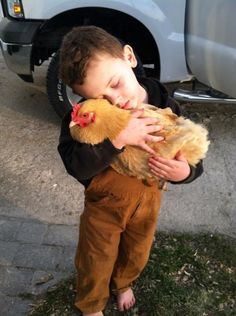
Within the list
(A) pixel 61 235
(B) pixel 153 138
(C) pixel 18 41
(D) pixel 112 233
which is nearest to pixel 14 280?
(A) pixel 61 235

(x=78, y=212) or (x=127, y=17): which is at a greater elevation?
(x=127, y=17)

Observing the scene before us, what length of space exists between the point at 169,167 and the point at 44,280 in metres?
1.27

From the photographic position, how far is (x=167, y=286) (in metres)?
2.82

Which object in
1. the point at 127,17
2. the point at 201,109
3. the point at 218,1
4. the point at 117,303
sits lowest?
the point at 201,109

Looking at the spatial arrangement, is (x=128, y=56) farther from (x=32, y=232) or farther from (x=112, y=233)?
(x=32, y=232)

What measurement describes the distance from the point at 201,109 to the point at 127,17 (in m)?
1.17

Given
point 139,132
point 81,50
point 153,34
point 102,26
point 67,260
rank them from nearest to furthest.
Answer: point 81,50, point 139,132, point 67,260, point 153,34, point 102,26

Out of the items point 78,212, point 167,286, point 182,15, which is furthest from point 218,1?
point 167,286

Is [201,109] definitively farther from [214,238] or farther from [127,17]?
[214,238]

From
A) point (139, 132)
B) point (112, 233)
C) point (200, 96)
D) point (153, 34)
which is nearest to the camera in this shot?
point (139, 132)

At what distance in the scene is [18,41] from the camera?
3.99 metres

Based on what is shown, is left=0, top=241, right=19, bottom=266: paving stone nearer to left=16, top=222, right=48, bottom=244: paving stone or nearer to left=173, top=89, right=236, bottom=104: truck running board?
left=16, top=222, right=48, bottom=244: paving stone

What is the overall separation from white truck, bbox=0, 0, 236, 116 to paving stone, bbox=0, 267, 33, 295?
167 cm

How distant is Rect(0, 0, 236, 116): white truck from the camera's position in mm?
3748
